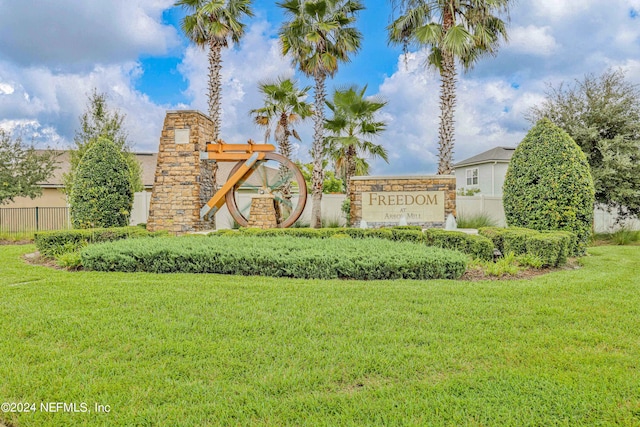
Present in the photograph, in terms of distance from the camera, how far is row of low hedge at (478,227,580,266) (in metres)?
6.99

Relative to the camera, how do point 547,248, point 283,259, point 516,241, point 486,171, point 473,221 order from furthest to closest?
1. point 486,171
2. point 473,221
3. point 516,241
4. point 547,248
5. point 283,259

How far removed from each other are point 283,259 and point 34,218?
16556 millimetres

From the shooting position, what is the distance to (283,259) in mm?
6367

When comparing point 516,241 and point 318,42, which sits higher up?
point 318,42

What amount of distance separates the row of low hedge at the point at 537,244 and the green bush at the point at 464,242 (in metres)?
0.41

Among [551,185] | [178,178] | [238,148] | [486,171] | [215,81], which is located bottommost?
[551,185]

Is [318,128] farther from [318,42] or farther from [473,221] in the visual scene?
[473,221]

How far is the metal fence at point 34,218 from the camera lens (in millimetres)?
17516

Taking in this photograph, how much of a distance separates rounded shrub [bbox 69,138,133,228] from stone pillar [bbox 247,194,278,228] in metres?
3.42

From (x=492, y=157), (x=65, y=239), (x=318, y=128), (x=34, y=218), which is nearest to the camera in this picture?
(x=65, y=239)

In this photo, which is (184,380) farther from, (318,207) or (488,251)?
(318,207)

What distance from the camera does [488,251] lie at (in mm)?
7305

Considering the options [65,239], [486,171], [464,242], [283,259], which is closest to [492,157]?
[486,171]

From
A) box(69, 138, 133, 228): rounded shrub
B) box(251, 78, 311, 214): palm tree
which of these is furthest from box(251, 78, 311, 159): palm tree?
box(69, 138, 133, 228): rounded shrub
